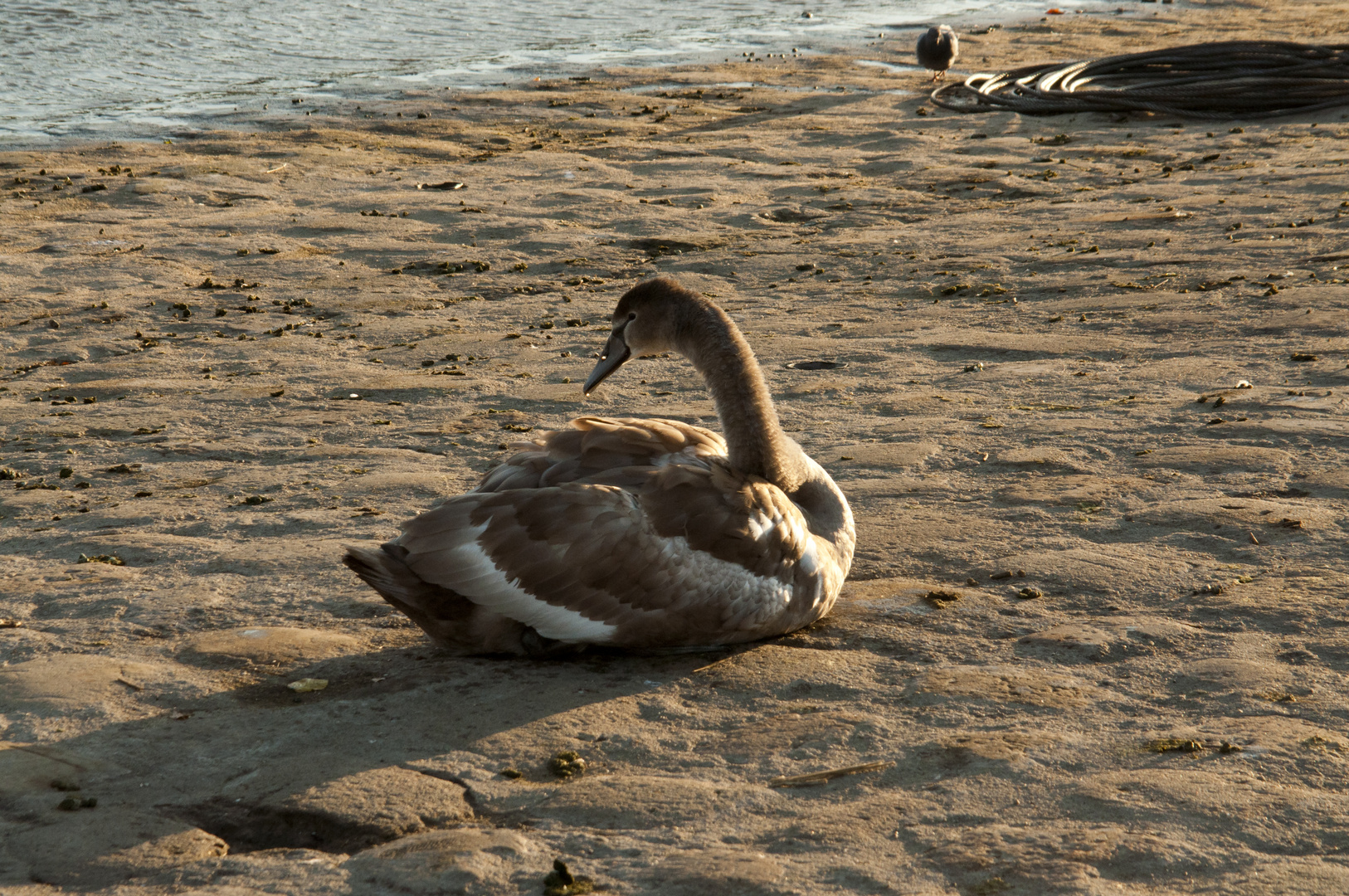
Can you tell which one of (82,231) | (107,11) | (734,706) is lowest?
(734,706)

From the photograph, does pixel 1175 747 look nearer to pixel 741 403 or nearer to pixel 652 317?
pixel 741 403

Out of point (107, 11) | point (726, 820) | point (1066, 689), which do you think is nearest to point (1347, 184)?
point (1066, 689)

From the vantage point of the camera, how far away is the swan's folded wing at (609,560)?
4180mm

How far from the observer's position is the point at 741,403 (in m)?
4.62

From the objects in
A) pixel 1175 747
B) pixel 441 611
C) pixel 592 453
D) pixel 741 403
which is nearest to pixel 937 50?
pixel 741 403

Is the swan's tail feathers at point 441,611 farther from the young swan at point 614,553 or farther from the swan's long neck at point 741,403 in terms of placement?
the swan's long neck at point 741,403

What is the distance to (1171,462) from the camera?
576 centimetres

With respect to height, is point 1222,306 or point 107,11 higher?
point 107,11

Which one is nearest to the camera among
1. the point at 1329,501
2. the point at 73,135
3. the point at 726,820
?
the point at 726,820

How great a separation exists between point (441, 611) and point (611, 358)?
129cm

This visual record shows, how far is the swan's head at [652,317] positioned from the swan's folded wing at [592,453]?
36 centimetres

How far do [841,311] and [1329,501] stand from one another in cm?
353

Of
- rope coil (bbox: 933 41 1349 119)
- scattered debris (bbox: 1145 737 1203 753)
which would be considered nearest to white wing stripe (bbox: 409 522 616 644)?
scattered debris (bbox: 1145 737 1203 753)

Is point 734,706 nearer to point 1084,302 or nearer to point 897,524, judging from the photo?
point 897,524
